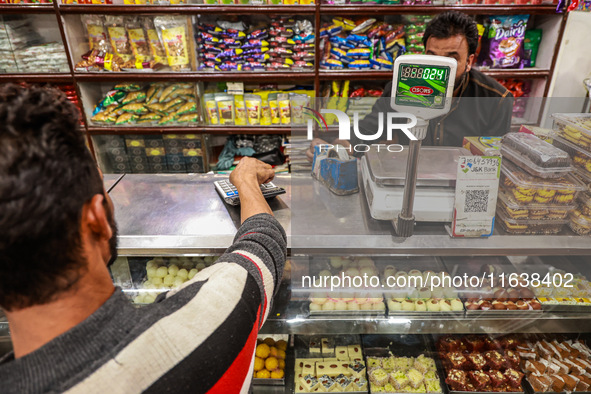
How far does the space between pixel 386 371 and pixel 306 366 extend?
0.36 meters

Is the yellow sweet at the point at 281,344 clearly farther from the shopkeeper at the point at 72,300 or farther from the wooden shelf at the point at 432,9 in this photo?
the wooden shelf at the point at 432,9

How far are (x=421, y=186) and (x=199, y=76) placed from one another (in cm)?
285

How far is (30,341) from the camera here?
25.0 inches

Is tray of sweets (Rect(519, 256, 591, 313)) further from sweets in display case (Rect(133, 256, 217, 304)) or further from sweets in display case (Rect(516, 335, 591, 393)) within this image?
sweets in display case (Rect(133, 256, 217, 304))

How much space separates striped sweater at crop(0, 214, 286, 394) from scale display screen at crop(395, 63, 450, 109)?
0.56 m

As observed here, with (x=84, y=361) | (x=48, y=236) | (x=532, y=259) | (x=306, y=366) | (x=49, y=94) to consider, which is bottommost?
(x=306, y=366)

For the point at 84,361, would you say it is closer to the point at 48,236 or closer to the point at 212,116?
the point at 48,236

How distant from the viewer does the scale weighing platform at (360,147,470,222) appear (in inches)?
45.9

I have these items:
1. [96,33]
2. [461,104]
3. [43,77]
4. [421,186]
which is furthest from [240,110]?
[421,186]

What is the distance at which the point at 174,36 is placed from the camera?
346cm

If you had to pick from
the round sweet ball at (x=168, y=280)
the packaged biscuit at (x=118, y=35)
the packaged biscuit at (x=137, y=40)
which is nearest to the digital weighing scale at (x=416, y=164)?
the round sweet ball at (x=168, y=280)

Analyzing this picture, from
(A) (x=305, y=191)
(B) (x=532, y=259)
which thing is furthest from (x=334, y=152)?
(B) (x=532, y=259)

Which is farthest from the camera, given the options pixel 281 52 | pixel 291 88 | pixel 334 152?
pixel 291 88

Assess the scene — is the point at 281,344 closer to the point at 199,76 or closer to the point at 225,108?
the point at 225,108
